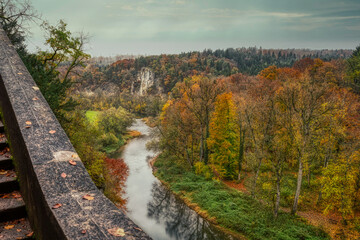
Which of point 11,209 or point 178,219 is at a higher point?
point 11,209

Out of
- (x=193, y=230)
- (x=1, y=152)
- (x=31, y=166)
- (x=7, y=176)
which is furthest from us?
(x=193, y=230)

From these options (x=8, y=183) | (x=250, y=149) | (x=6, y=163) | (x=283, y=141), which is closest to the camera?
(x=8, y=183)

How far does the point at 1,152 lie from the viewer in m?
3.32

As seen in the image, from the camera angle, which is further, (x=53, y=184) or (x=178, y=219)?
(x=178, y=219)

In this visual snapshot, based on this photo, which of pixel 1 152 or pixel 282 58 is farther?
pixel 282 58

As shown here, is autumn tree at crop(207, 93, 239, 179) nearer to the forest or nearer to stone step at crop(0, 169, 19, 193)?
the forest

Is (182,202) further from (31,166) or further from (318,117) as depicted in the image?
(31,166)

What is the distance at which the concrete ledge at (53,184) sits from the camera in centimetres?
159

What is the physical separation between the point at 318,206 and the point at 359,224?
4.36 m

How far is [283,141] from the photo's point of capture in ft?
69.2

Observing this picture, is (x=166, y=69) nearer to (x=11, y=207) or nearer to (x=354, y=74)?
(x=354, y=74)

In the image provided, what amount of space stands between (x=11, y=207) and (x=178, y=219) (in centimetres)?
1949

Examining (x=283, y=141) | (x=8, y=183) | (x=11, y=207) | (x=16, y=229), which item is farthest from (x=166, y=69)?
(x=16, y=229)

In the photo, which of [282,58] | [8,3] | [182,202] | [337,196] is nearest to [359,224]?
[337,196]
